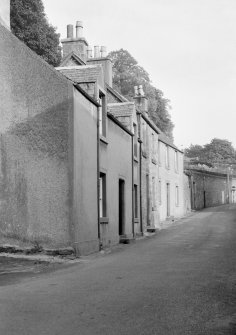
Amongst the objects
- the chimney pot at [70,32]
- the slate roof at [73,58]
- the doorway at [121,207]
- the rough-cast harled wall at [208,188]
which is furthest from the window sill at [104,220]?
the rough-cast harled wall at [208,188]

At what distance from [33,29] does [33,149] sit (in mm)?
23265

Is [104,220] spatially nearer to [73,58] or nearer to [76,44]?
[73,58]

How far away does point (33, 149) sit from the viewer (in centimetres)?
1341

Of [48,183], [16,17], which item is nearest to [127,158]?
[48,183]

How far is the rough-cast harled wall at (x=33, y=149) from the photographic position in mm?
12969

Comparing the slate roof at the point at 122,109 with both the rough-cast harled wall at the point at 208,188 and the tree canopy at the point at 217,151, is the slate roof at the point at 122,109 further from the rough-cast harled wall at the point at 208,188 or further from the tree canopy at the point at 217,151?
the tree canopy at the point at 217,151

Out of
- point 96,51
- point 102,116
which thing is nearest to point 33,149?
point 102,116

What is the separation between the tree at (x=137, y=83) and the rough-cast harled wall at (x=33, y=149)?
37516 mm

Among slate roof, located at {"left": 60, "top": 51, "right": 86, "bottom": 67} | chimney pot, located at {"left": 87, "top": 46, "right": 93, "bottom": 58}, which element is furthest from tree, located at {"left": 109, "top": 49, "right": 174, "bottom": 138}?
slate roof, located at {"left": 60, "top": 51, "right": 86, "bottom": 67}

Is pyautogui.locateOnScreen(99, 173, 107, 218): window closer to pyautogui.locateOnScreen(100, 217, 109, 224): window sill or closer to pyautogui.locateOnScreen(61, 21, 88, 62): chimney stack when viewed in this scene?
pyautogui.locateOnScreen(100, 217, 109, 224): window sill

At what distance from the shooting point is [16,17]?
110ft

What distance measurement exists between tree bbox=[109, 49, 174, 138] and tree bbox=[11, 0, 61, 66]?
15913mm

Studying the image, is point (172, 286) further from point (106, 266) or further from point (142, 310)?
point (106, 266)

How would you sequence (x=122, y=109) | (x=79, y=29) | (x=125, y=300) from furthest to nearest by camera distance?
(x=79, y=29) < (x=122, y=109) < (x=125, y=300)
